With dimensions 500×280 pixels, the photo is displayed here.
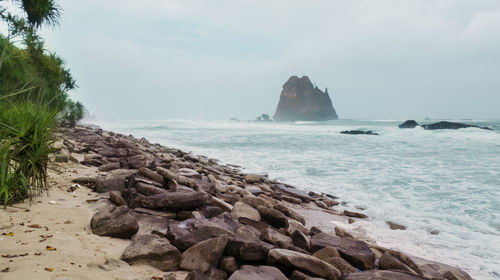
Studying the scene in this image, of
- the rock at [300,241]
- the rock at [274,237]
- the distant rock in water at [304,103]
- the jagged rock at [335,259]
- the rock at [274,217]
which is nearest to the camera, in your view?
the jagged rock at [335,259]

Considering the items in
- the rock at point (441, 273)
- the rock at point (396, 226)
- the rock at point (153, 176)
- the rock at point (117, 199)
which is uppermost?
the rock at point (153, 176)

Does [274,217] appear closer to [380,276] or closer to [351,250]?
[351,250]

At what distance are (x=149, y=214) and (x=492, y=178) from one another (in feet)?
35.7

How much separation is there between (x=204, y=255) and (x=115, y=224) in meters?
1.05

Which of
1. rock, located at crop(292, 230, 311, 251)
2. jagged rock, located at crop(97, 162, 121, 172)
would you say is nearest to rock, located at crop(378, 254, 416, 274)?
rock, located at crop(292, 230, 311, 251)

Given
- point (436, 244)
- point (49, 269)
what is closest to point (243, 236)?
point (49, 269)

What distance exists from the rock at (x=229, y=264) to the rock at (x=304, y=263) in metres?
0.30

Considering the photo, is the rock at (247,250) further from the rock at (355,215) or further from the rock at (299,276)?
the rock at (355,215)

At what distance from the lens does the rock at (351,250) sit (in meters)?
3.13

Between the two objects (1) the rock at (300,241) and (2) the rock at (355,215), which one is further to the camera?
(2) the rock at (355,215)

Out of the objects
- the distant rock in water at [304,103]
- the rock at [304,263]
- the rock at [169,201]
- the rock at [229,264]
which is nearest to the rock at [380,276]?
the rock at [304,263]

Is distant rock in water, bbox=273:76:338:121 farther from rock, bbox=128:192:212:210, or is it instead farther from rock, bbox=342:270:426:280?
rock, bbox=342:270:426:280

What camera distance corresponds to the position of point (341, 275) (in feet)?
9.04

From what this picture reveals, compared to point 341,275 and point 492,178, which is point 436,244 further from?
point 492,178
